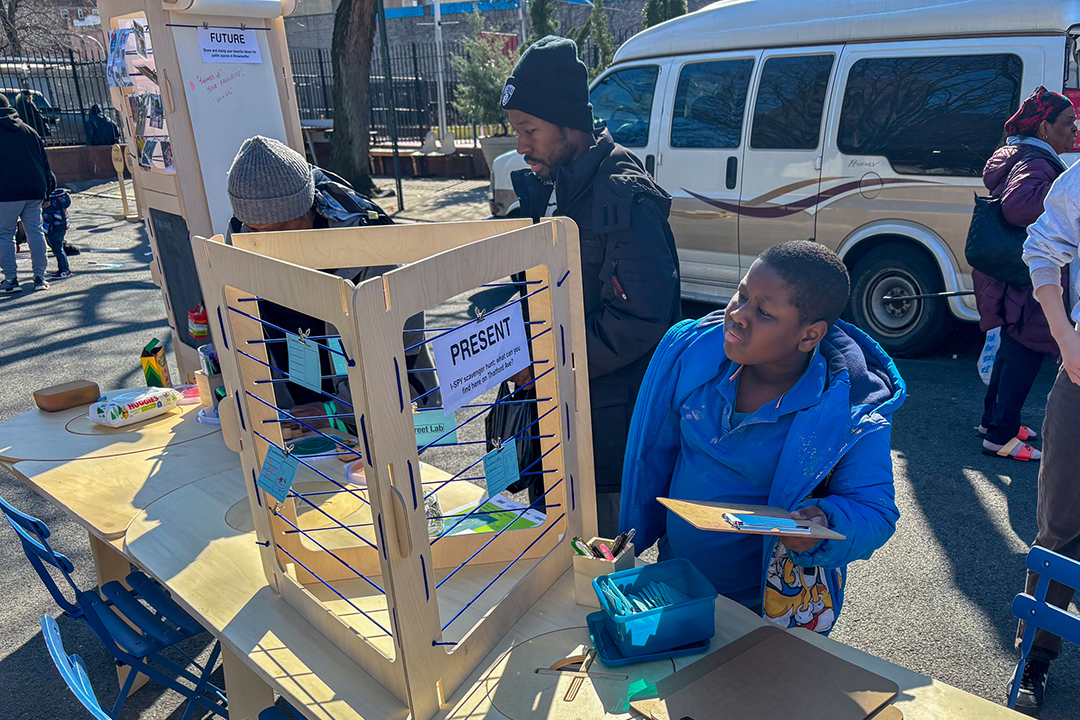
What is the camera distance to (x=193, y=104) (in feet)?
10.8

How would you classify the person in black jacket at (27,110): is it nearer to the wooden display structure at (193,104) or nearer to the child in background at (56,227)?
the child in background at (56,227)

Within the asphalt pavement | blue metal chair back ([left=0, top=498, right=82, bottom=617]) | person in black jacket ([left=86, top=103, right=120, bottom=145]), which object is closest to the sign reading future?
blue metal chair back ([left=0, top=498, right=82, bottom=617])

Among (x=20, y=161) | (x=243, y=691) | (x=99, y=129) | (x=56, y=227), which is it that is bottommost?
(x=243, y=691)

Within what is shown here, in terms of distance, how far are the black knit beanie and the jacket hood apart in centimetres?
697

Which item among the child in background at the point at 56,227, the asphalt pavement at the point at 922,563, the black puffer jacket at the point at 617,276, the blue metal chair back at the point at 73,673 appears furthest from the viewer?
the child in background at the point at 56,227

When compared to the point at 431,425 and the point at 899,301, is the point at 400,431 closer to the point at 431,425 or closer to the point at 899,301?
the point at 431,425

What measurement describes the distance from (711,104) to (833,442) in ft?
15.8

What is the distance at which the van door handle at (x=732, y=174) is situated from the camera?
5.84 metres

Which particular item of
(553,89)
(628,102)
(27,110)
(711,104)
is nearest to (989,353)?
(711,104)

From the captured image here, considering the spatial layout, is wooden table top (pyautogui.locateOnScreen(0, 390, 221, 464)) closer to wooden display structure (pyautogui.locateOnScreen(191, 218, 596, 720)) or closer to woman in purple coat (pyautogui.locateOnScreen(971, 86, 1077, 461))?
wooden display structure (pyautogui.locateOnScreen(191, 218, 596, 720))

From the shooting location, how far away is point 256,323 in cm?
162

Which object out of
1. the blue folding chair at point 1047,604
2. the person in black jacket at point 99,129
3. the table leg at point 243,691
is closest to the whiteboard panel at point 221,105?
the table leg at point 243,691

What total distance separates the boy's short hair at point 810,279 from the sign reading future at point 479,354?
1.98 ft

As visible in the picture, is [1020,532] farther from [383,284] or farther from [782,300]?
[383,284]
